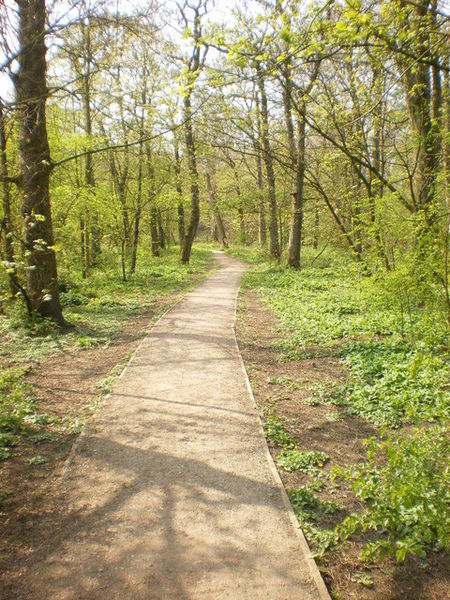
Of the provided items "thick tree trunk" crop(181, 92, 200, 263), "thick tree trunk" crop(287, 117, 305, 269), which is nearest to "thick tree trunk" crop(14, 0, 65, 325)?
"thick tree trunk" crop(287, 117, 305, 269)

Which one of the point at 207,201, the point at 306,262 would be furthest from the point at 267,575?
the point at 207,201

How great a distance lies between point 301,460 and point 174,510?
61.3 inches

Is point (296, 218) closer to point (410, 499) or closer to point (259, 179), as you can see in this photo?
point (259, 179)

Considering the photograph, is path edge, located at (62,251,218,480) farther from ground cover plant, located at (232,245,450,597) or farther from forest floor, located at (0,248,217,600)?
ground cover plant, located at (232,245,450,597)

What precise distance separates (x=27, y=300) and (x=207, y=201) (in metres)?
27.4

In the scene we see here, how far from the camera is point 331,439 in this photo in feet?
15.5

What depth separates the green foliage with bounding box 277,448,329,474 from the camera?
13.8 ft

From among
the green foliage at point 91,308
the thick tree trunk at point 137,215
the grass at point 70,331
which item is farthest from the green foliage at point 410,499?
the thick tree trunk at point 137,215

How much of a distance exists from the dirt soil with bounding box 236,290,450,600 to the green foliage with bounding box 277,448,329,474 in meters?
0.07

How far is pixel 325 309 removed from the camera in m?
9.84

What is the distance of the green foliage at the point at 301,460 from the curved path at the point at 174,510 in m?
0.20

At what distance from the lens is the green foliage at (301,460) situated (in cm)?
420

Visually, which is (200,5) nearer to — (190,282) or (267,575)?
(190,282)

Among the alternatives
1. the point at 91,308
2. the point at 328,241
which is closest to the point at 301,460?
the point at 91,308
